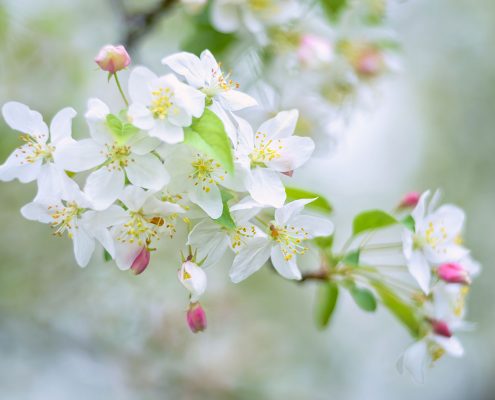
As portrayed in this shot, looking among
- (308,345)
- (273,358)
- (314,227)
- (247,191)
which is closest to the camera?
(247,191)

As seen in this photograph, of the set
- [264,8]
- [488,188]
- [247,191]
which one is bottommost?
[247,191]

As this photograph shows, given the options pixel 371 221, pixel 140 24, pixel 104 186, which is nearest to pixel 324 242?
pixel 371 221

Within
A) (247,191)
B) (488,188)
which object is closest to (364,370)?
(488,188)

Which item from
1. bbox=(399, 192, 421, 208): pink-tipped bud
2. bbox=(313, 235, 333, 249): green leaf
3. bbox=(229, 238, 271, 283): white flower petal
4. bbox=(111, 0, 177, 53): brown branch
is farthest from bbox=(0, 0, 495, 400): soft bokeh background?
bbox=(229, 238, 271, 283): white flower petal

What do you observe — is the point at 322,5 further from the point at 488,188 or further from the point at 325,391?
the point at 488,188

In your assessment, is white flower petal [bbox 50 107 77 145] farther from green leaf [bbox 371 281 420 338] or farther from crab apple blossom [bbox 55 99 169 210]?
green leaf [bbox 371 281 420 338]
